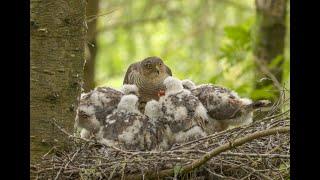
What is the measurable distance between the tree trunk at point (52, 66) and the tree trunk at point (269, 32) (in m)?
3.72

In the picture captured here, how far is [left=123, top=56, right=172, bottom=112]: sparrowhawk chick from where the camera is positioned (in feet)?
23.1

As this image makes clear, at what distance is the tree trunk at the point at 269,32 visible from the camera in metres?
8.55

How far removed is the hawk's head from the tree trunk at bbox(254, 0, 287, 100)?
A: 5.20 ft

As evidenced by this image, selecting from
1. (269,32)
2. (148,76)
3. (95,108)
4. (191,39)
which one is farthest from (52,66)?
(191,39)

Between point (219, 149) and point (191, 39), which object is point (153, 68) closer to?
point (219, 149)

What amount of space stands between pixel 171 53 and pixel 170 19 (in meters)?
0.69

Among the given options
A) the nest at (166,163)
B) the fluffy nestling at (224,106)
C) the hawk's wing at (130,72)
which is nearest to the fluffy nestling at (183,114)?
the fluffy nestling at (224,106)

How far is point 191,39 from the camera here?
36.9 ft

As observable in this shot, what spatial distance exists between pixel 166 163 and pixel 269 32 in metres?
4.13

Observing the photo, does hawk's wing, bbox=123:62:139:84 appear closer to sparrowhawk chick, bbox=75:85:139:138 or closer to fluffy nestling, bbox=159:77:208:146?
sparrowhawk chick, bbox=75:85:139:138

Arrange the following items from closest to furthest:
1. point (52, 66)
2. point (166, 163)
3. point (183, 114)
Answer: point (166, 163)
point (52, 66)
point (183, 114)

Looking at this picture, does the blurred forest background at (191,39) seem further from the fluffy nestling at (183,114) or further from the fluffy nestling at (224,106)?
the fluffy nestling at (183,114)
